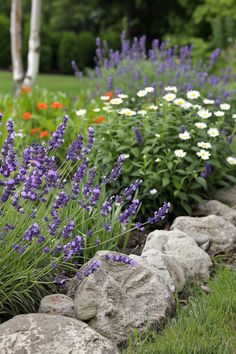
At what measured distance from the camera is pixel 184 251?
3.77 meters

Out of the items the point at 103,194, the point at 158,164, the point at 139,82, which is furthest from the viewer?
the point at 139,82

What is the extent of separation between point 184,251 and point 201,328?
96 centimetres

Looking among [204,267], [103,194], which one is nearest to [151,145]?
[103,194]

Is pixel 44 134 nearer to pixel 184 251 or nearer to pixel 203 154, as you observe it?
pixel 203 154

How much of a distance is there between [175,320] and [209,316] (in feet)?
0.57

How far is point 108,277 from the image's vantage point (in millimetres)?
3127

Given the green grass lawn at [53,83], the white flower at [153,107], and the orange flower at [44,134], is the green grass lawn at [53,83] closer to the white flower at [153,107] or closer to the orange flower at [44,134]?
the orange flower at [44,134]

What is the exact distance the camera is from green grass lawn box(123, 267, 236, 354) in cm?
264

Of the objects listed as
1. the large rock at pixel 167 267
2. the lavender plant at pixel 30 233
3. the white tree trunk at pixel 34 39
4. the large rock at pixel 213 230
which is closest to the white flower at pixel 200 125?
the large rock at pixel 213 230

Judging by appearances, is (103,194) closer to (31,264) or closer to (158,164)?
(158,164)

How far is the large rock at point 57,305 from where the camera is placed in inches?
117

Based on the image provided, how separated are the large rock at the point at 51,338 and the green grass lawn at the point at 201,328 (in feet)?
0.73

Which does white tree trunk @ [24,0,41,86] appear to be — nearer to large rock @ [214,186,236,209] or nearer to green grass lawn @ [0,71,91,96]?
large rock @ [214,186,236,209]

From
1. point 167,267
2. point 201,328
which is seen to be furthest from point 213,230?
point 201,328
